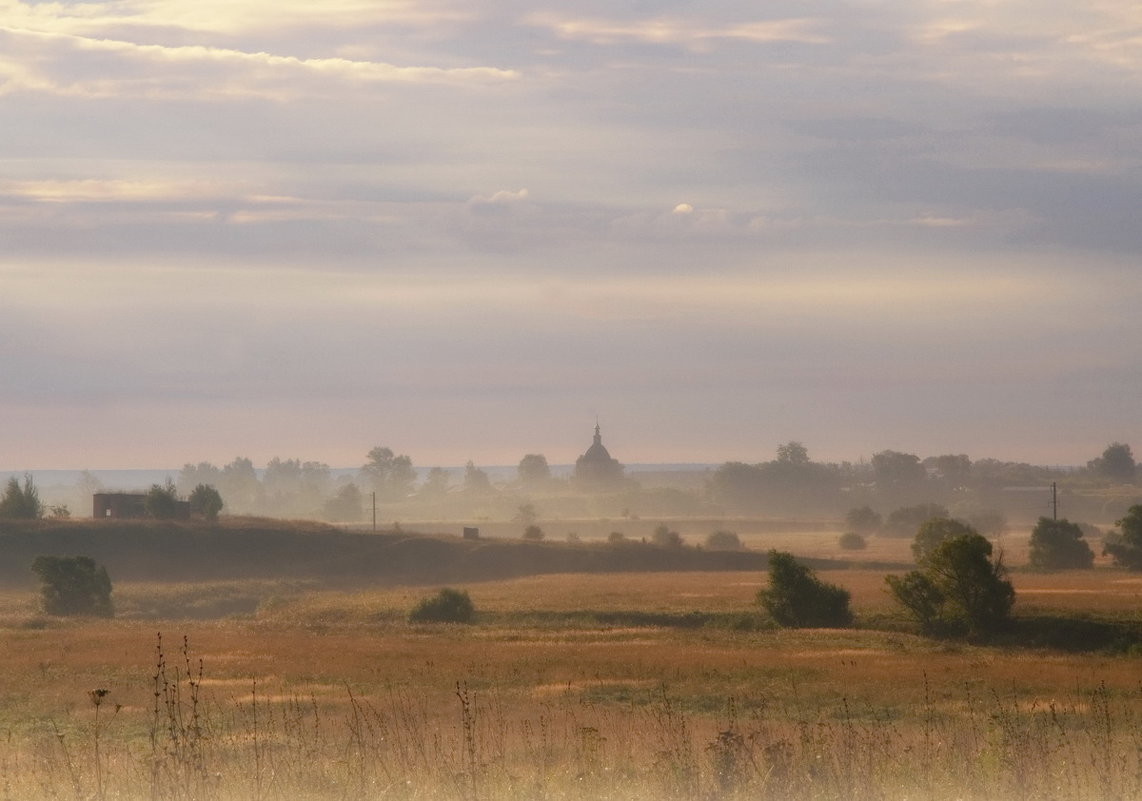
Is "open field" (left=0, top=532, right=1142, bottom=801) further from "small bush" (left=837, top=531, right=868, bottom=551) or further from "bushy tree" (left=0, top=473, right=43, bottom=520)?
"small bush" (left=837, top=531, right=868, bottom=551)

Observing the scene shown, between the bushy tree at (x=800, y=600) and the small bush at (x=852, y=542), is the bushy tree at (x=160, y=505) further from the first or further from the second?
the small bush at (x=852, y=542)

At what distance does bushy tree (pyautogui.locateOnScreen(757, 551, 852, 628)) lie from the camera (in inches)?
2031

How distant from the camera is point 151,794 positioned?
11000mm

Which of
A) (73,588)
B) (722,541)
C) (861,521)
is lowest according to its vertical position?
(861,521)

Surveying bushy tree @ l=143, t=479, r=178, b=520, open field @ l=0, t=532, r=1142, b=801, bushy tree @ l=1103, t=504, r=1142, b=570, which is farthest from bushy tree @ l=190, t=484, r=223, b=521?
bushy tree @ l=1103, t=504, r=1142, b=570

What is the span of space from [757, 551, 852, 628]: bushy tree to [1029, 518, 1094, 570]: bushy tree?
134ft

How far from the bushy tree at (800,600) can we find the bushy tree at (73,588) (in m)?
30.9

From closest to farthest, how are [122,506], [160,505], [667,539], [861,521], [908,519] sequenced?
[160,505] → [122,506] → [667,539] → [908,519] → [861,521]

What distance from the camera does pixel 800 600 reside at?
51781mm

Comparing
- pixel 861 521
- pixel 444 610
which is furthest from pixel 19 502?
pixel 861 521

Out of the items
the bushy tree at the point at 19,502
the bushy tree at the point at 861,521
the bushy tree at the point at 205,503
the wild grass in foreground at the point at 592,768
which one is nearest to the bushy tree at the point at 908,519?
the bushy tree at the point at 861,521

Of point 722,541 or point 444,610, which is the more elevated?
point 444,610

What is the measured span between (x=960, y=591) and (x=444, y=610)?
22.0 meters

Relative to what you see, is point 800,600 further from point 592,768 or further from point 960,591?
point 592,768
